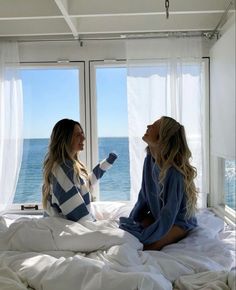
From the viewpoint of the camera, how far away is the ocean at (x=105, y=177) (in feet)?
11.1

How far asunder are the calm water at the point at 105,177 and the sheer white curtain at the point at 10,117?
0.50 ft

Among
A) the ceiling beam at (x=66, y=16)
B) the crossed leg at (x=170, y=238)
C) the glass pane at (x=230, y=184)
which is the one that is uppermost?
the ceiling beam at (x=66, y=16)

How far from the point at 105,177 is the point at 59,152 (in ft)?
3.99

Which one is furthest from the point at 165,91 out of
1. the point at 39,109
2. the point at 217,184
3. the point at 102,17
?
the point at 39,109

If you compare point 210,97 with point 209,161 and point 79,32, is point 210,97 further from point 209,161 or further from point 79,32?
point 79,32

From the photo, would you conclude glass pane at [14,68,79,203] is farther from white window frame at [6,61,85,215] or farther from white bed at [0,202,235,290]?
white bed at [0,202,235,290]

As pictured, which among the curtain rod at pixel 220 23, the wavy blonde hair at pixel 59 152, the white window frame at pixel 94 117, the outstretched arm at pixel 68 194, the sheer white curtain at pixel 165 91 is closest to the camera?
the outstretched arm at pixel 68 194

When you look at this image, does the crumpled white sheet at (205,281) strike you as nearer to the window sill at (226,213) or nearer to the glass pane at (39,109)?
the window sill at (226,213)

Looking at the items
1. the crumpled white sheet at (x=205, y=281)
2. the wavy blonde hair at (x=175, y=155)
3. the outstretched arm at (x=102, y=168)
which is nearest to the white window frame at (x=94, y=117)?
the outstretched arm at (x=102, y=168)

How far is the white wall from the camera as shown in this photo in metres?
2.47

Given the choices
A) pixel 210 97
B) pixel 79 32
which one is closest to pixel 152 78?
pixel 210 97

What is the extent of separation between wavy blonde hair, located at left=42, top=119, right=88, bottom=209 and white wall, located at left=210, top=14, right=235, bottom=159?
1078mm

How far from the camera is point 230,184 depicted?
3.02 metres

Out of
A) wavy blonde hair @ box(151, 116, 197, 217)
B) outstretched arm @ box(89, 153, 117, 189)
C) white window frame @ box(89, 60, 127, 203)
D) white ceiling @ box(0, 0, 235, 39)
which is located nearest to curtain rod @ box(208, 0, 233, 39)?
white ceiling @ box(0, 0, 235, 39)
